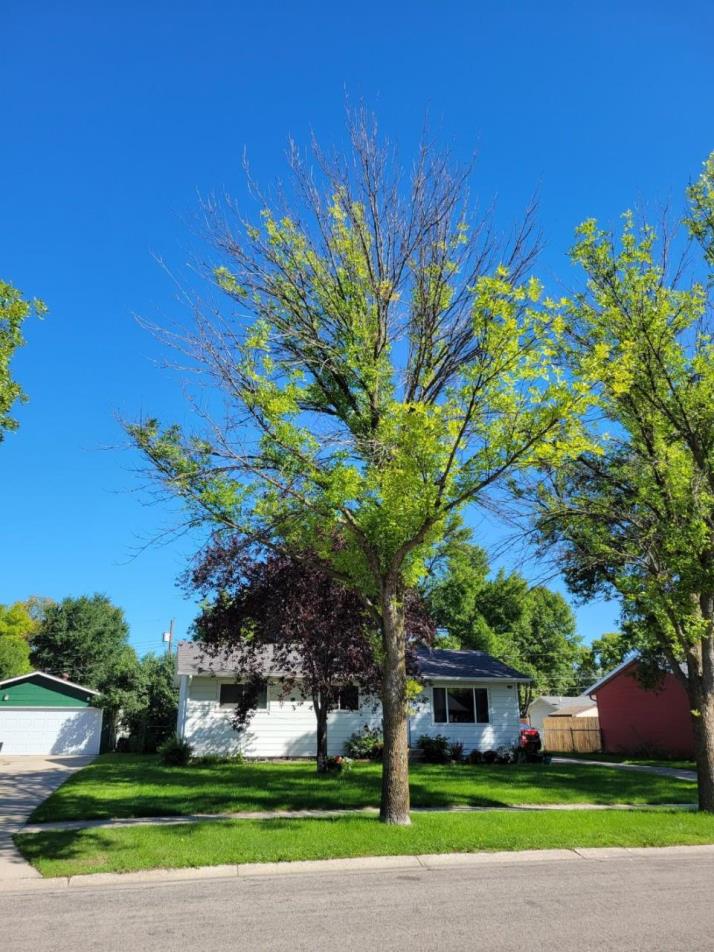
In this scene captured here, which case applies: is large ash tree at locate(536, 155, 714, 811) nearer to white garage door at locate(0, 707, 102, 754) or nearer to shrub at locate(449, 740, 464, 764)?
shrub at locate(449, 740, 464, 764)

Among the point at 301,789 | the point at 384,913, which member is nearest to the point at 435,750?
the point at 301,789

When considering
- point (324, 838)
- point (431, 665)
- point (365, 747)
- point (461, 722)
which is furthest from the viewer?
point (431, 665)

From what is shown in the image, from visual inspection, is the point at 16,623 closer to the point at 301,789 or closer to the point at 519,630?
the point at 519,630

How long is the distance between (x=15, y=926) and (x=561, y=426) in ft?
26.9

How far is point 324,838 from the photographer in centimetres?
928

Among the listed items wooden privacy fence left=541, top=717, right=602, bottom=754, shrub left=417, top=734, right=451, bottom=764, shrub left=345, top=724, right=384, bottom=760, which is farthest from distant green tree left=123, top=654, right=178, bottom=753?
wooden privacy fence left=541, top=717, right=602, bottom=754

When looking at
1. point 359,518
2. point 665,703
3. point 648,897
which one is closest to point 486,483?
point 359,518

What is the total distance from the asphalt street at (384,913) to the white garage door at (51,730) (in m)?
23.7

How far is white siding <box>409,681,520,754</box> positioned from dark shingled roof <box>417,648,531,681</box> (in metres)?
0.34

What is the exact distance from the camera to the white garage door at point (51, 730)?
91.1 feet

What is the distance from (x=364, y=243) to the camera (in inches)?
445

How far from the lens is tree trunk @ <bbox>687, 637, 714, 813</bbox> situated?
12.6 metres

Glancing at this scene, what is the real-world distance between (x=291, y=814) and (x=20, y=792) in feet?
21.8

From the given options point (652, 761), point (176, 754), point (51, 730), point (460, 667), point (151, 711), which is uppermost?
point (460, 667)
